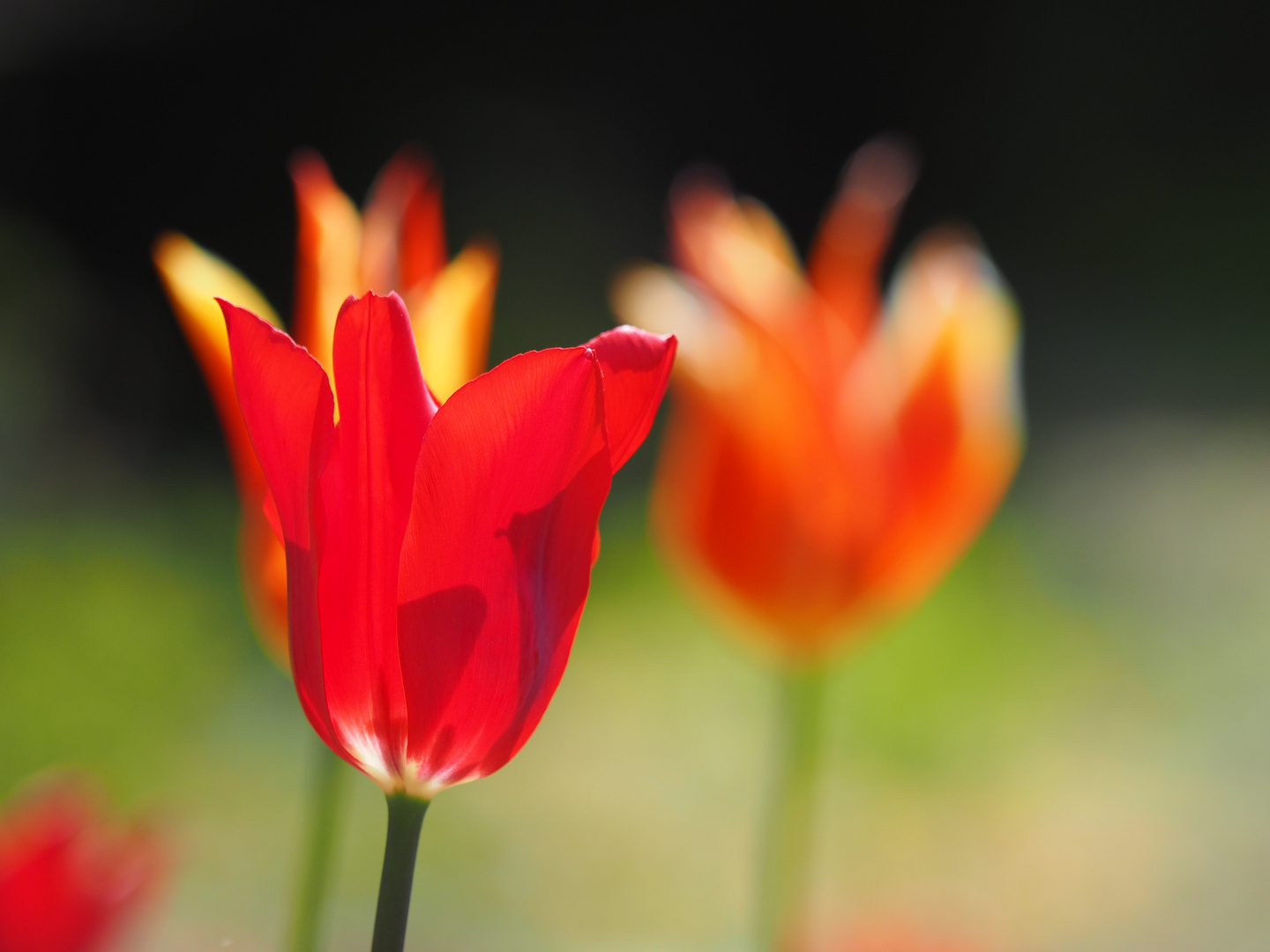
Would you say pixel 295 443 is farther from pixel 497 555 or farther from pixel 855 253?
pixel 855 253

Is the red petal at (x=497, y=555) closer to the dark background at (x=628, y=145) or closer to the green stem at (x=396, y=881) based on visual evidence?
the green stem at (x=396, y=881)

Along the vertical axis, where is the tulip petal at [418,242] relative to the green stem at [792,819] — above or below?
above

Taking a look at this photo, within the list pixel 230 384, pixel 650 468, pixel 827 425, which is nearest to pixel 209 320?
pixel 230 384

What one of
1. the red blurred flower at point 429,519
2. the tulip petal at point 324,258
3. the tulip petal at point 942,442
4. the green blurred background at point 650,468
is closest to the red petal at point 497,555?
the red blurred flower at point 429,519

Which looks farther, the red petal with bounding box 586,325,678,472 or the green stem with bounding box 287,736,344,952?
the green stem with bounding box 287,736,344,952

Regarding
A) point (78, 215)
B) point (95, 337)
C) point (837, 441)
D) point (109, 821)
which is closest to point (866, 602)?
point (837, 441)

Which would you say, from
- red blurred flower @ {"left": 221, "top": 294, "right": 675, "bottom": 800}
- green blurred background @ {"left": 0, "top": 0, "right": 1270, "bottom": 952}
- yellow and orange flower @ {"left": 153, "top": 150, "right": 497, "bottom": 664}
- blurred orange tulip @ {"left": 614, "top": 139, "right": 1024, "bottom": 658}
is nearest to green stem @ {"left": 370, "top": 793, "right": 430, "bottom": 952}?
red blurred flower @ {"left": 221, "top": 294, "right": 675, "bottom": 800}

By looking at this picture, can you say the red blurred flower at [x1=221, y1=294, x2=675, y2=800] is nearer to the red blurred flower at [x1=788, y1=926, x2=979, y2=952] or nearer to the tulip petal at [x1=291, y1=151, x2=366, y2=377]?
the tulip petal at [x1=291, y1=151, x2=366, y2=377]
